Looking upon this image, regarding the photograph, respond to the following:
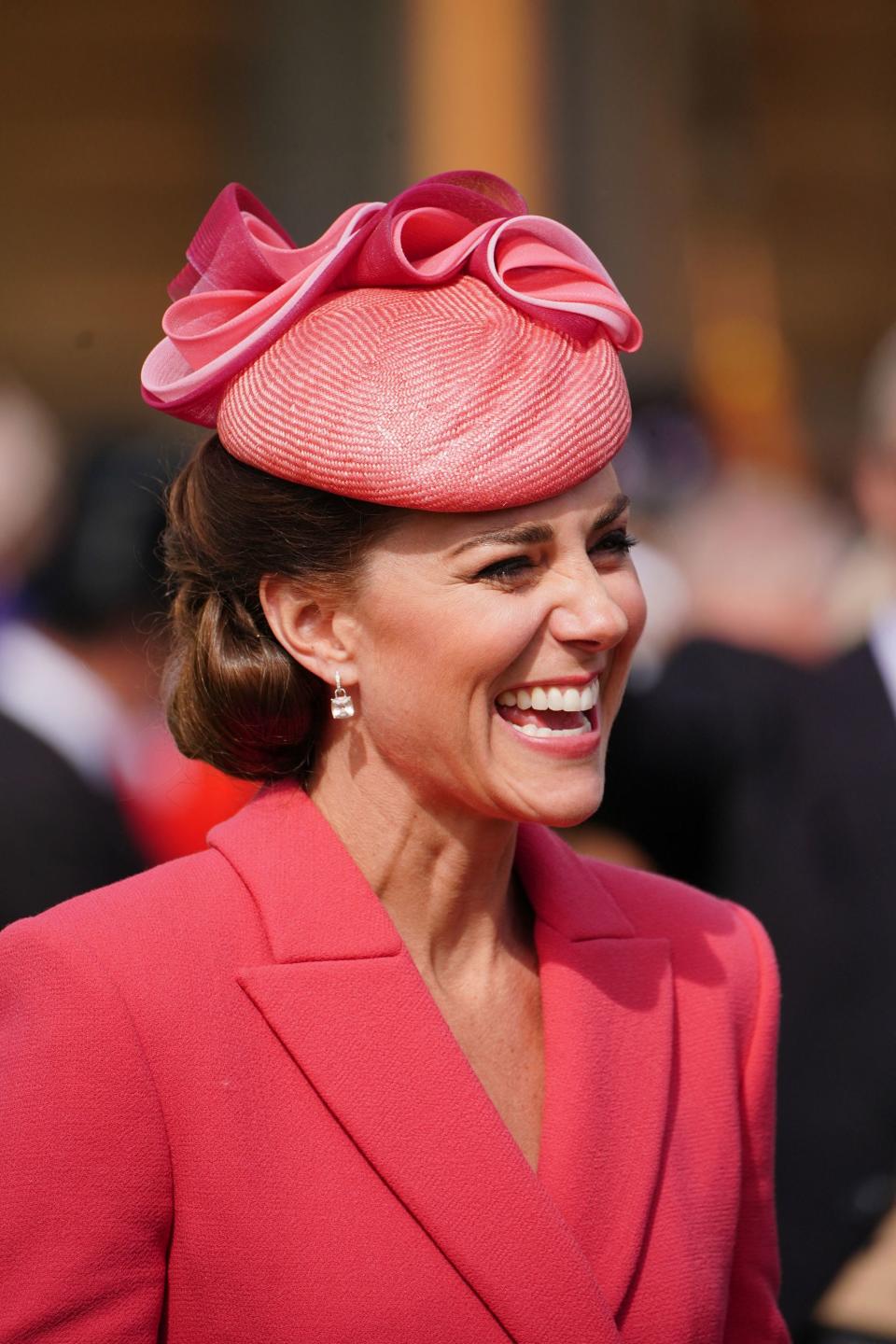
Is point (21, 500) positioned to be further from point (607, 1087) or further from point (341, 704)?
point (607, 1087)

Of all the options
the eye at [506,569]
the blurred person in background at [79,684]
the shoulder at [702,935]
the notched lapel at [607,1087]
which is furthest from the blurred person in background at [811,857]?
the eye at [506,569]

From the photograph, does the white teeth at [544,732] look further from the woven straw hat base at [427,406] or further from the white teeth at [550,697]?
the woven straw hat base at [427,406]

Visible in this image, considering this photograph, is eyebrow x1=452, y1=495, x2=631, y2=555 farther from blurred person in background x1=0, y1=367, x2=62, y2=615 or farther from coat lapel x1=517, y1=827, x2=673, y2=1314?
blurred person in background x1=0, y1=367, x2=62, y2=615

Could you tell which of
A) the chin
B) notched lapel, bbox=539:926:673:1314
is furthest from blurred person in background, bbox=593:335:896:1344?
the chin

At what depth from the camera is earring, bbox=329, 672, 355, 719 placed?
7.95 feet

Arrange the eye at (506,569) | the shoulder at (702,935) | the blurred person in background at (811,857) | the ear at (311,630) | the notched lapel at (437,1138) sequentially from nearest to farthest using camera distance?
the notched lapel at (437,1138) < the eye at (506,569) < the ear at (311,630) < the shoulder at (702,935) < the blurred person in background at (811,857)

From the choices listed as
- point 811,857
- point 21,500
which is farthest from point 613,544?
point 21,500

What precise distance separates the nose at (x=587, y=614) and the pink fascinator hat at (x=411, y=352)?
0.11m

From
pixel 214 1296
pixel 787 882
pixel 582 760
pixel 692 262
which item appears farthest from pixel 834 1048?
pixel 692 262

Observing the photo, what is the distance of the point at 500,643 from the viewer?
7.55 feet

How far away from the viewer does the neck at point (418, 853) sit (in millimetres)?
2486

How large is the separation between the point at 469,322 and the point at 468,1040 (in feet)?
2.96

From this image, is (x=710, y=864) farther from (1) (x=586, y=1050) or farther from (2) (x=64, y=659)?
(1) (x=586, y=1050)

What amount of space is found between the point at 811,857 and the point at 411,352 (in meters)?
1.89
